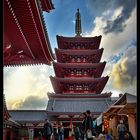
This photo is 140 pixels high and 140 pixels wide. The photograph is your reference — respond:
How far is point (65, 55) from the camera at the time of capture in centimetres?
3656

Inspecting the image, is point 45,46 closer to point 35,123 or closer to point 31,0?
point 31,0

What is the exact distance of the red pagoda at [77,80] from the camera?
32.7m

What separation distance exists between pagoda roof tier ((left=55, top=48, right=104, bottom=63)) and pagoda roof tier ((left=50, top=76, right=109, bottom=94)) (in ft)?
9.82

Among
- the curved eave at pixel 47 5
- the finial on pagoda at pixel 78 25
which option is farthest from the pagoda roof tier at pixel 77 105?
the curved eave at pixel 47 5

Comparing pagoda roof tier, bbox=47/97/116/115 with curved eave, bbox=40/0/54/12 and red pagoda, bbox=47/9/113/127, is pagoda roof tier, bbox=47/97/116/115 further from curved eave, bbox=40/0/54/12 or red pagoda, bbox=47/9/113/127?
curved eave, bbox=40/0/54/12

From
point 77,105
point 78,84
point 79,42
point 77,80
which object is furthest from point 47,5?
point 79,42

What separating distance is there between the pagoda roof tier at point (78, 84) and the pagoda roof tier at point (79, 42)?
502 cm

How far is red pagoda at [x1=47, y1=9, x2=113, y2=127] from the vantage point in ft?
107

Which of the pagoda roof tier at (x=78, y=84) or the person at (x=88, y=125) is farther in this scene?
the pagoda roof tier at (x=78, y=84)

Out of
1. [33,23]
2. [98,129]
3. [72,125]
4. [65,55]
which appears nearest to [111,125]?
[98,129]

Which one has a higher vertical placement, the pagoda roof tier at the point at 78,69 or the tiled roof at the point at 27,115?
the pagoda roof tier at the point at 78,69

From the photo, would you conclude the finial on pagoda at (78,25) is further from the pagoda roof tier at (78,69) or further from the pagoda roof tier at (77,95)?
the pagoda roof tier at (77,95)

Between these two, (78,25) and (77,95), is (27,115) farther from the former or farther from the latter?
(78,25)

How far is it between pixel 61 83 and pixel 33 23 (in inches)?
1046
